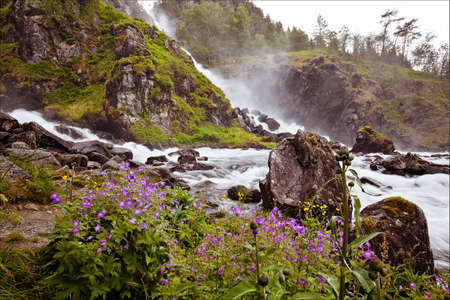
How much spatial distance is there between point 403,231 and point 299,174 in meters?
3.32

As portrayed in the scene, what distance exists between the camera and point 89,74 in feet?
78.0

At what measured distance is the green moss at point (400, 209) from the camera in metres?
4.28

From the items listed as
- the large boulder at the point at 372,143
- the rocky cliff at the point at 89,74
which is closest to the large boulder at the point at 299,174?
the rocky cliff at the point at 89,74

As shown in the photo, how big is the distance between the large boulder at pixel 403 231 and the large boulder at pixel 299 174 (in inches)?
74.2

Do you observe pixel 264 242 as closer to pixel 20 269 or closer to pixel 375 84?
pixel 20 269

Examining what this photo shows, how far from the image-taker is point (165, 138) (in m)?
22.0

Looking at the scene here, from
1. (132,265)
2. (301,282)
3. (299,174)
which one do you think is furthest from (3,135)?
(301,282)

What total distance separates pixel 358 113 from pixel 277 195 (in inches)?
1798

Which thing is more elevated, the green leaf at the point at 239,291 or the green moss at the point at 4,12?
the green moss at the point at 4,12

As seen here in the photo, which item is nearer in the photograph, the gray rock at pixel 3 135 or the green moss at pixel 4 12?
the gray rock at pixel 3 135

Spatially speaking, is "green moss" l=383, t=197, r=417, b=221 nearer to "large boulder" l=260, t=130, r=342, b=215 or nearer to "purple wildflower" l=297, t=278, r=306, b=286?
"large boulder" l=260, t=130, r=342, b=215

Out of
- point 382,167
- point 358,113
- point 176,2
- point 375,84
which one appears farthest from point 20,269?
point 176,2

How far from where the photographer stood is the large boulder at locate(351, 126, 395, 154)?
23.5 meters

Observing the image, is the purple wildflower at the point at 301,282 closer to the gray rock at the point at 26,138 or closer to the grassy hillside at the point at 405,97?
the gray rock at the point at 26,138
